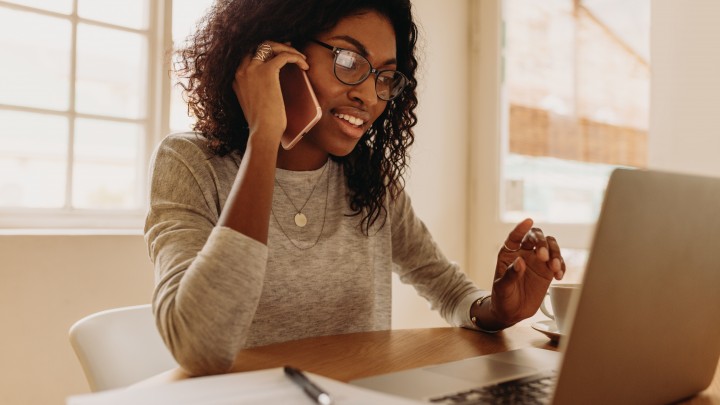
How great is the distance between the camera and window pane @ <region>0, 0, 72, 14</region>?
2004 millimetres

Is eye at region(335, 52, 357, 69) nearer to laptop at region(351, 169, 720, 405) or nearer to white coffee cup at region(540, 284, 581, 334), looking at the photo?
white coffee cup at region(540, 284, 581, 334)

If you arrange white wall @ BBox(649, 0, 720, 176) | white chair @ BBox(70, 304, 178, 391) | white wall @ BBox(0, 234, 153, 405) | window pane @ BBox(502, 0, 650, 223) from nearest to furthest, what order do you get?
white chair @ BBox(70, 304, 178, 391) < white wall @ BBox(0, 234, 153, 405) < white wall @ BBox(649, 0, 720, 176) < window pane @ BBox(502, 0, 650, 223)

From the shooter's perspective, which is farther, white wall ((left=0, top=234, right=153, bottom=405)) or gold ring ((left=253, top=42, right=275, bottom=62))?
white wall ((left=0, top=234, right=153, bottom=405))

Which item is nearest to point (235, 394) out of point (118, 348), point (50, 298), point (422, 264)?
point (118, 348)

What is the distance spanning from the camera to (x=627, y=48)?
2.66 metres

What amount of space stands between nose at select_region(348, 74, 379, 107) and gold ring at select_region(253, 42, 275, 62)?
20cm

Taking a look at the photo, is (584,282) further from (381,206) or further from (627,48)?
(627,48)

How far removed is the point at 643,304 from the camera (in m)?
0.55

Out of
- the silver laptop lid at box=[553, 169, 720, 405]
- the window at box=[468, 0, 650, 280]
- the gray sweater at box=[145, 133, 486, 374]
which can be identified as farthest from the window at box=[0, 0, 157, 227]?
the silver laptop lid at box=[553, 169, 720, 405]

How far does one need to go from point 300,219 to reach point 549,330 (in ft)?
1.78

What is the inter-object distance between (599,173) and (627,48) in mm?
585

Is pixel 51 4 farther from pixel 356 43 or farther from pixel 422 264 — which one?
pixel 422 264

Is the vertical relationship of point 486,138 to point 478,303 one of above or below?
above

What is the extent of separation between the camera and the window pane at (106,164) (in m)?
2.13
